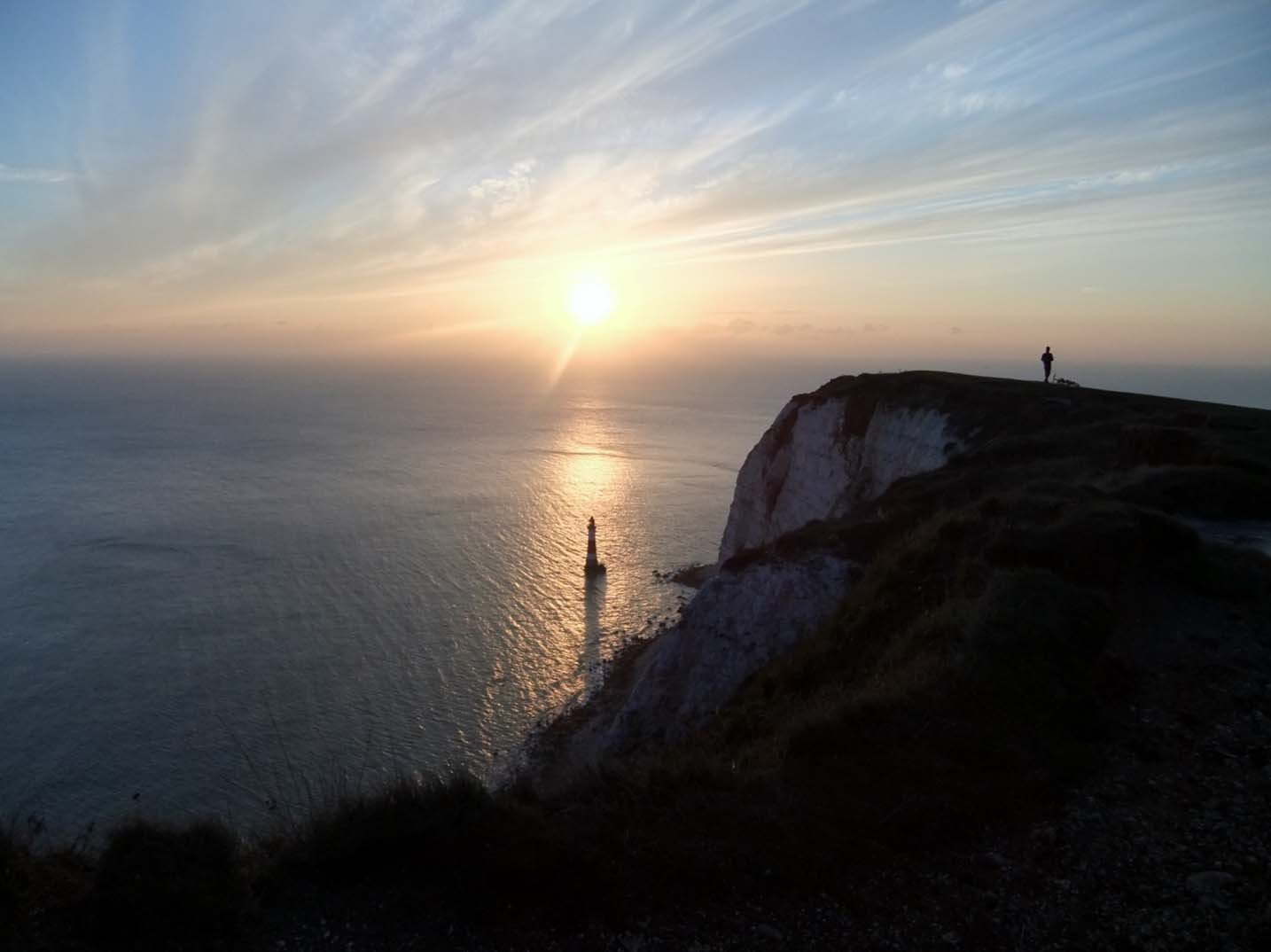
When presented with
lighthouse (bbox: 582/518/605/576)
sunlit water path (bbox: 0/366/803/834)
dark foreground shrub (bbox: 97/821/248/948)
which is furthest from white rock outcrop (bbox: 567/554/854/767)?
lighthouse (bbox: 582/518/605/576)

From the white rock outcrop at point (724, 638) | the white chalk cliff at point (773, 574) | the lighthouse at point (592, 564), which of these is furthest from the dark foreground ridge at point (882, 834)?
the lighthouse at point (592, 564)

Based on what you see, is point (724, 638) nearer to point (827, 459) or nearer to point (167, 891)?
point (167, 891)

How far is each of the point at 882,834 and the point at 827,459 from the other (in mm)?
32778

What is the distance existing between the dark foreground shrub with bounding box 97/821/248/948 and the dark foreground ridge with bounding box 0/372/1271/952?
0.02 meters

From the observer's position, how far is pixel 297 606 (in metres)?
38.6

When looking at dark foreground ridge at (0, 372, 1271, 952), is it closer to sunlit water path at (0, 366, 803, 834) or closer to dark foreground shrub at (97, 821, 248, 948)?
dark foreground shrub at (97, 821, 248, 948)

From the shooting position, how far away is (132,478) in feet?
229

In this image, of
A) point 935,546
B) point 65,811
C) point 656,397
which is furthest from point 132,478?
point 656,397

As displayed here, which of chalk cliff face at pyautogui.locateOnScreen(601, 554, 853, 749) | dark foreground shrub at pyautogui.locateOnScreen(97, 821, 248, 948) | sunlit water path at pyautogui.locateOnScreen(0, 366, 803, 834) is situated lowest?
sunlit water path at pyautogui.locateOnScreen(0, 366, 803, 834)

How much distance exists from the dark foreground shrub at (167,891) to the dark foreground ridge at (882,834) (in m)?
0.02

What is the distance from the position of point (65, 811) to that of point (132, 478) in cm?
5714

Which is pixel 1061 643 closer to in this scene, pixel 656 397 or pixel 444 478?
pixel 444 478

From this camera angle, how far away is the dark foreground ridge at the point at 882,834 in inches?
252

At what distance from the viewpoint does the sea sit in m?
25.2
